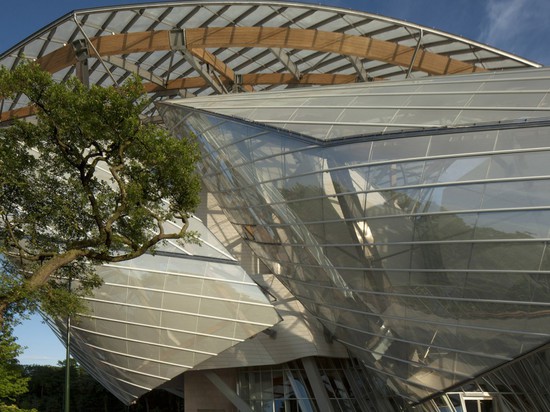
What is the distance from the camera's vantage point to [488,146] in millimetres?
15094

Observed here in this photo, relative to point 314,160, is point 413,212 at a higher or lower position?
lower

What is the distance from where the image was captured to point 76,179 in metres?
16.4

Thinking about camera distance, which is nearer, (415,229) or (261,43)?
(415,229)

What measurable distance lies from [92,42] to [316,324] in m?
18.3

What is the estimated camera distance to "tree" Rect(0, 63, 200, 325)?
45.6 feet

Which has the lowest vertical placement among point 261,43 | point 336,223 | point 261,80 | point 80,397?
point 80,397

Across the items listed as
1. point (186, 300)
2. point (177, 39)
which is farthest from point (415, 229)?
point (177, 39)

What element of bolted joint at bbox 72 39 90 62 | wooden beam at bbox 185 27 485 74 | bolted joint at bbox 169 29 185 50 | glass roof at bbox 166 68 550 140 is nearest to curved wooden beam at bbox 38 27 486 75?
wooden beam at bbox 185 27 485 74

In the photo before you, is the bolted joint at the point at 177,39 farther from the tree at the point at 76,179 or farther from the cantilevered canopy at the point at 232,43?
the tree at the point at 76,179

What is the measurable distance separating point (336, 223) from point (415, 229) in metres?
2.69

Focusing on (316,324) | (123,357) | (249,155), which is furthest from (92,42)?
(316,324)

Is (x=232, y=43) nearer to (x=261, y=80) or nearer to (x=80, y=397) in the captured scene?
(x=261, y=80)

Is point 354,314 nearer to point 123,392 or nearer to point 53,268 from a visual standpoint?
point 53,268

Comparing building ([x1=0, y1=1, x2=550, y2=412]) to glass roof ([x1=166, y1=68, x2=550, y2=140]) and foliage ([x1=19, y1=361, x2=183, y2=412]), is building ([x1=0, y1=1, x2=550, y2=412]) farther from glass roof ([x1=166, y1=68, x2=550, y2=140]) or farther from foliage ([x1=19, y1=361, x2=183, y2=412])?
foliage ([x1=19, y1=361, x2=183, y2=412])
